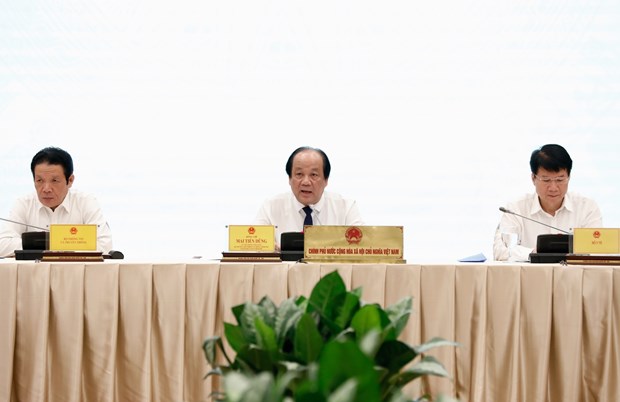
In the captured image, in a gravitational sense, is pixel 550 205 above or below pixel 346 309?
above

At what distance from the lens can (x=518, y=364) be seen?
265cm

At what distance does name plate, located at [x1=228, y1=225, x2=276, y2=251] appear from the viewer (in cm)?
296

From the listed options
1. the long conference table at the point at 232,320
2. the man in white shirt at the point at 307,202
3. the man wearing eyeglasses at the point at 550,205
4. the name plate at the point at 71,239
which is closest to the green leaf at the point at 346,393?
the long conference table at the point at 232,320

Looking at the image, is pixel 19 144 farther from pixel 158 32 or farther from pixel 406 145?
pixel 406 145

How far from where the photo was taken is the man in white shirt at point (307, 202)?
4.00 meters

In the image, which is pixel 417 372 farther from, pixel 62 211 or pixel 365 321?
pixel 62 211

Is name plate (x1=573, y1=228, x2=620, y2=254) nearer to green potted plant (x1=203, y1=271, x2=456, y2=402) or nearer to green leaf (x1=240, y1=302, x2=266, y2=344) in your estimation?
green potted plant (x1=203, y1=271, x2=456, y2=402)

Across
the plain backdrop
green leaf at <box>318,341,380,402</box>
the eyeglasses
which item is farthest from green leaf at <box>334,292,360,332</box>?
the plain backdrop

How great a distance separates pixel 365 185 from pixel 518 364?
7.34ft

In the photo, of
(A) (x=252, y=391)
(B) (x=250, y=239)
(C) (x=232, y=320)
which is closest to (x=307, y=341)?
Answer: (A) (x=252, y=391)

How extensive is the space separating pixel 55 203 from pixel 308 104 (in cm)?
156

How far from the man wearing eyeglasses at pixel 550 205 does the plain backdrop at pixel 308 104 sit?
65 cm

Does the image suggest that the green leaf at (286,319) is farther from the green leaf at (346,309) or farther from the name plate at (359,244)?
the name plate at (359,244)

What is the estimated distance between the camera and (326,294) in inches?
43.7
